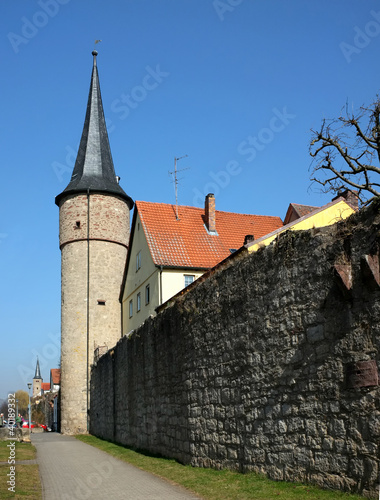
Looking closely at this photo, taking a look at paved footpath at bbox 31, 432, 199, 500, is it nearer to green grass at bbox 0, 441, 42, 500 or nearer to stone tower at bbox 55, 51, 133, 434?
green grass at bbox 0, 441, 42, 500

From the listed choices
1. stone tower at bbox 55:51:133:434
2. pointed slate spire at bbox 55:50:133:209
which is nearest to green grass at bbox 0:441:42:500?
stone tower at bbox 55:51:133:434

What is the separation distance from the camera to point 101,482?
9422mm

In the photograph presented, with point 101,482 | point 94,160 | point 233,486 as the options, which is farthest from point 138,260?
point 233,486

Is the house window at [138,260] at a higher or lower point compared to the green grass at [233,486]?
higher

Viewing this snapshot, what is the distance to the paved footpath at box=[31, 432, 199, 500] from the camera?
7938mm

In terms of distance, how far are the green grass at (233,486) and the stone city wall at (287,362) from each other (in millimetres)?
159

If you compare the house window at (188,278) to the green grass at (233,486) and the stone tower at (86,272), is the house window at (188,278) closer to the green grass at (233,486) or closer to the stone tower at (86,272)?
the stone tower at (86,272)

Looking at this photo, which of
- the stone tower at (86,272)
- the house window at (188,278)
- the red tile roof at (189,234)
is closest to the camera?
the house window at (188,278)

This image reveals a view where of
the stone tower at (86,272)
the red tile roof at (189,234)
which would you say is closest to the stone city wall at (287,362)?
the red tile roof at (189,234)

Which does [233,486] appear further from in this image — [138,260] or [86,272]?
[86,272]

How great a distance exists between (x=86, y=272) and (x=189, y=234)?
6.97m

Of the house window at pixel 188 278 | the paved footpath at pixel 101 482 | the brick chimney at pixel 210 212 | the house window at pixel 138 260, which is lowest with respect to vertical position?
the paved footpath at pixel 101 482

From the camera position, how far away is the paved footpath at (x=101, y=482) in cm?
794

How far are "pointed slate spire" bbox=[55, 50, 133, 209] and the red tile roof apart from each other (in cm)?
521
